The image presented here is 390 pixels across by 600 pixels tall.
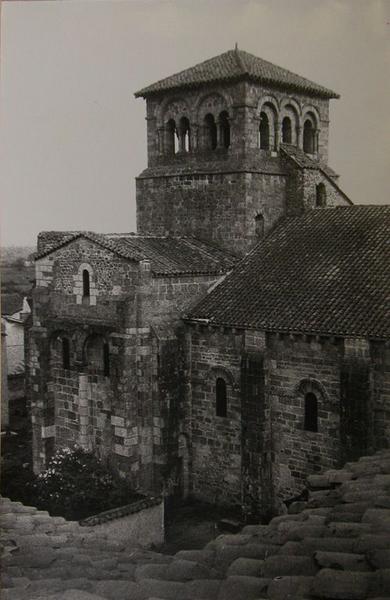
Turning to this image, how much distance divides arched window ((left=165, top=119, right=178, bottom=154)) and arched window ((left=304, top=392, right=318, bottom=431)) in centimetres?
1210

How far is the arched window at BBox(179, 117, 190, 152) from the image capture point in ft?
87.3

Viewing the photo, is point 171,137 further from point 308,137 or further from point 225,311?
point 225,311

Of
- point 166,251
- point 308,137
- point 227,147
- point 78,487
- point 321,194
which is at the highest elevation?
point 308,137

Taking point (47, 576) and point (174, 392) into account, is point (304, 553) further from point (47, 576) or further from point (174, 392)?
point (174, 392)

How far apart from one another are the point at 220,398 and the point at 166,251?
5.48 meters

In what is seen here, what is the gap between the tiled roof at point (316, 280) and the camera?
18.8 m

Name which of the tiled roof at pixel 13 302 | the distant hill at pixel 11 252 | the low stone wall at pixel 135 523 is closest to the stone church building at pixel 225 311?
the low stone wall at pixel 135 523

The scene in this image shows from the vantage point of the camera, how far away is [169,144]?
2708 cm

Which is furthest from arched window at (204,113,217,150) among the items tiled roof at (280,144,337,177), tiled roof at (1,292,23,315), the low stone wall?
the low stone wall

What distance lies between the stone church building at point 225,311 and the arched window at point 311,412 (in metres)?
0.05

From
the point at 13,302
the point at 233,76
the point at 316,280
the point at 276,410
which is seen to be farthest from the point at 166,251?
the point at 13,302

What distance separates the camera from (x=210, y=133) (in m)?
26.1

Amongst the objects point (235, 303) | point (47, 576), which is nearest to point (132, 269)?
point (235, 303)

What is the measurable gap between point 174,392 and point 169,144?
34.1 ft
